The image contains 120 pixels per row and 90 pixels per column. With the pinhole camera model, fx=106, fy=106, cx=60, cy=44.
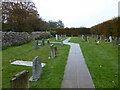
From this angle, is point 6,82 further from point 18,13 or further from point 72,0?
point 18,13

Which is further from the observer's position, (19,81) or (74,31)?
(74,31)

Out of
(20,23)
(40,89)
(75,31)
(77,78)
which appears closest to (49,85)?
(40,89)

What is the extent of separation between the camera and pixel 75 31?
38.4 metres

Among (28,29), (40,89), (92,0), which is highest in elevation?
(92,0)

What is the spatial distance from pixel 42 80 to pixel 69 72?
121 centimetres

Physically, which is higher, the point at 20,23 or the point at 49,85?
the point at 20,23

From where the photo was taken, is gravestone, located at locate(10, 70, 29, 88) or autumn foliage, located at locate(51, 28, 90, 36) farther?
autumn foliage, located at locate(51, 28, 90, 36)

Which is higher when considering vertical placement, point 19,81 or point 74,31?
point 74,31

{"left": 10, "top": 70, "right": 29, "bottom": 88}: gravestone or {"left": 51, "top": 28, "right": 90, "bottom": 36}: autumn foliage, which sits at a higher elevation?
{"left": 51, "top": 28, "right": 90, "bottom": 36}: autumn foliage

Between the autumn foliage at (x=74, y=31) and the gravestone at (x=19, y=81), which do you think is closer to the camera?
the gravestone at (x=19, y=81)

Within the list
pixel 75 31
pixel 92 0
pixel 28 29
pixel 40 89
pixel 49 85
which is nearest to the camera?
pixel 40 89

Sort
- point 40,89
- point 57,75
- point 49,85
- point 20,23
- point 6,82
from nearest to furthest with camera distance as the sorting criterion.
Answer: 1. point 40,89
2. point 49,85
3. point 6,82
4. point 57,75
5. point 20,23

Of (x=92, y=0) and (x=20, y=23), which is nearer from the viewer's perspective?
(x=92, y=0)

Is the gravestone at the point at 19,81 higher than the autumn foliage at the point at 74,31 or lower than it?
lower
